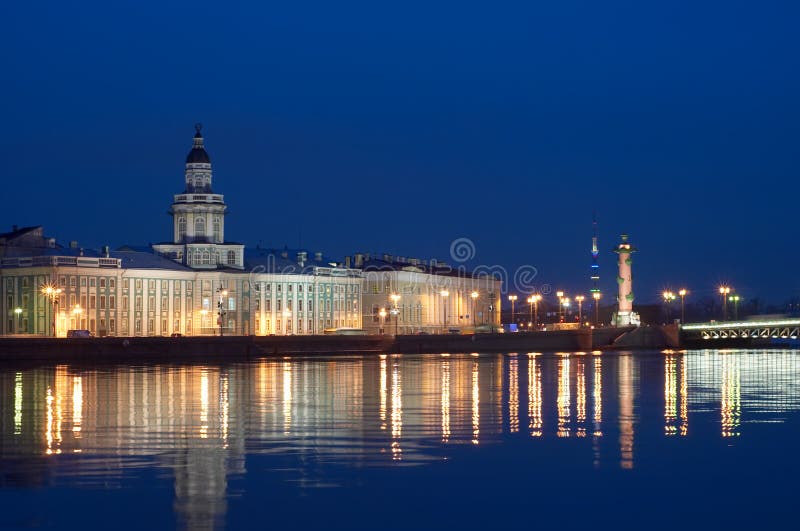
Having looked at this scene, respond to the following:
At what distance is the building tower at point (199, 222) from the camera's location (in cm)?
12988

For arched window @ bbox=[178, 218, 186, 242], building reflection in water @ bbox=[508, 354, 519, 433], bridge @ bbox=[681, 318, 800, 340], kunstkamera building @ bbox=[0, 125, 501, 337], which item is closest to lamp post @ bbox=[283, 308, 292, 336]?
kunstkamera building @ bbox=[0, 125, 501, 337]

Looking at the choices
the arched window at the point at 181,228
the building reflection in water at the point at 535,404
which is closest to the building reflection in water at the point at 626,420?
the building reflection in water at the point at 535,404

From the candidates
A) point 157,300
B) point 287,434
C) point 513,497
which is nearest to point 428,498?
point 513,497

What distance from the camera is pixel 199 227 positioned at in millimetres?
131250

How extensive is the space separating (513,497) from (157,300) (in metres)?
103

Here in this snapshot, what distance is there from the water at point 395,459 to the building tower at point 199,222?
3452 inches

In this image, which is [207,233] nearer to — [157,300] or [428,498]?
[157,300]

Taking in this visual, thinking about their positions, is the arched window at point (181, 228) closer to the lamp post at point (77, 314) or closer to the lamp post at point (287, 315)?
the lamp post at point (287, 315)

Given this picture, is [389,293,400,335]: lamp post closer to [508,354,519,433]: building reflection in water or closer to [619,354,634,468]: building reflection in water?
[508,354,519,433]: building reflection in water

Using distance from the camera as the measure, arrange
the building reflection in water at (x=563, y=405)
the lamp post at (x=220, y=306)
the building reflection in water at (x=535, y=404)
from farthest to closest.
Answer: the lamp post at (x=220, y=306), the building reflection in water at (x=535, y=404), the building reflection in water at (x=563, y=405)

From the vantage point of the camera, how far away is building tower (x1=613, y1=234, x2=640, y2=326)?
140 meters

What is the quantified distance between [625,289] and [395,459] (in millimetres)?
120564

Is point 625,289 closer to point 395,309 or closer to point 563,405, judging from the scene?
point 395,309

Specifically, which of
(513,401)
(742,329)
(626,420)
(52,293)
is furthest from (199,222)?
(626,420)
